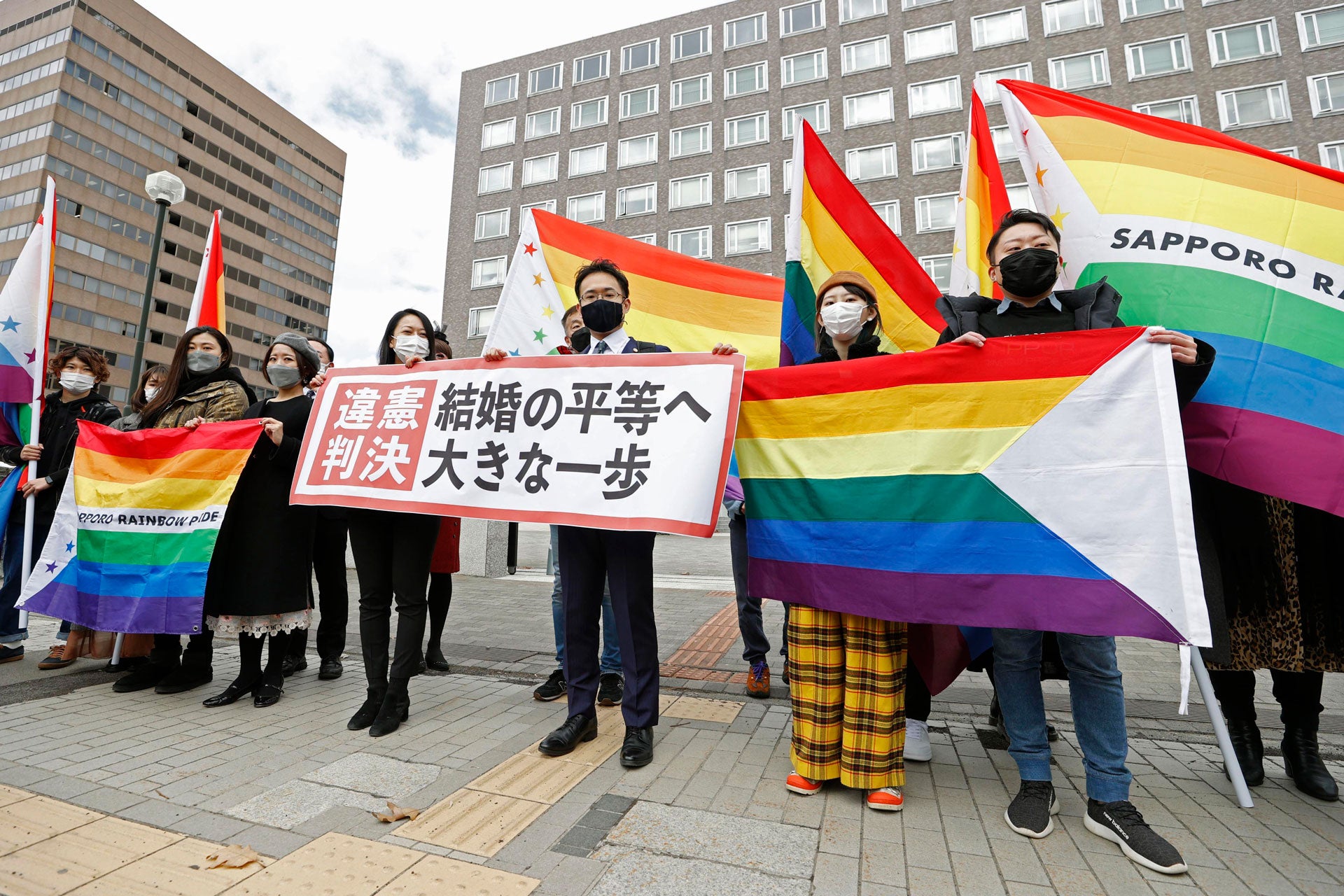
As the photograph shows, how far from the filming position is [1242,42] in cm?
2438

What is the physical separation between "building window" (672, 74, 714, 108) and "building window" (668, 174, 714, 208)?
4015 mm

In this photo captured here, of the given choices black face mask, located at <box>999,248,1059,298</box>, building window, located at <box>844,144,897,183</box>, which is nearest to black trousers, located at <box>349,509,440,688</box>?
black face mask, located at <box>999,248,1059,298</box>

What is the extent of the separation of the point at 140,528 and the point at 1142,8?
3572cm

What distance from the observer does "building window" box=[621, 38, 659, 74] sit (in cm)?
3309

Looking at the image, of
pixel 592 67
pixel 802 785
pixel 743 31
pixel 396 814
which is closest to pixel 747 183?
pixel 743 31

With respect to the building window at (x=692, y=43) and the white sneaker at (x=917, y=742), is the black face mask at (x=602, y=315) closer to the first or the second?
the white sneaker at (x=917, y=742)

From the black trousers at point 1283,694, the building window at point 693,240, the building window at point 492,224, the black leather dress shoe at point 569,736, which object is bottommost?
the black leather dress shoe at point 569,736

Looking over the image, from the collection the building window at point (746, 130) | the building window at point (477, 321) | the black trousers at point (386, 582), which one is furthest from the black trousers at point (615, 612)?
the building window at point (746, 130)

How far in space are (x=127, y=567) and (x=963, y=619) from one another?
4.74 m

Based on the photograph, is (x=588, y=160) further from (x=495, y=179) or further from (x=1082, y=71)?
(x=1082, y=71)

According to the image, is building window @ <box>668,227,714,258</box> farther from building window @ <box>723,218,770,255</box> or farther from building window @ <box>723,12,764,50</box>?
building window @ <box>723,12,764,50</box>

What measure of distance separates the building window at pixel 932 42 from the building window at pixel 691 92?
9151 mm

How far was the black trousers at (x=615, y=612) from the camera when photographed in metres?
3.08

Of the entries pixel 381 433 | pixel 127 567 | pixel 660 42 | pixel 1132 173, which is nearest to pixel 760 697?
pixel 381 433
